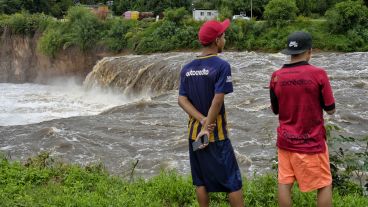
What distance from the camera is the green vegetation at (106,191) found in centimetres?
476

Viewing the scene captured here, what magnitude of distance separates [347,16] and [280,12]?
160 inches

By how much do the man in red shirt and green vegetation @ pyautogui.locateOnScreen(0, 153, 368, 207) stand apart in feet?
2.99

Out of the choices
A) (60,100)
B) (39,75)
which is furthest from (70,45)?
(60,100)

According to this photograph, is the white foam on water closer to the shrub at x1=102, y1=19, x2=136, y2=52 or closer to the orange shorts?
the shrub at x1=102, y1=19, x2=136, y2=52

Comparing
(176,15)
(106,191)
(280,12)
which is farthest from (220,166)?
(176,15)

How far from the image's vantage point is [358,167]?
486 cm

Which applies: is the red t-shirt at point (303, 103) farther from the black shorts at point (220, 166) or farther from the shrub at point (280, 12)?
the shrub at point (280, 12)

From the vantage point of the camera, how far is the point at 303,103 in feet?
11.9

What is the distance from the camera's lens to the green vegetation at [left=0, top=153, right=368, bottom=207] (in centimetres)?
476

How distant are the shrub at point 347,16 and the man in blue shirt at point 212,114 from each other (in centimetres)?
2646

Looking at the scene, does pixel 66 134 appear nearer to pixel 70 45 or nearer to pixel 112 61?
pixel 112 61

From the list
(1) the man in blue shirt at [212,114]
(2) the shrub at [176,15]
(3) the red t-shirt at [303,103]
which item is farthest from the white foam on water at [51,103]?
(3) the red t-shirt at [303,103]

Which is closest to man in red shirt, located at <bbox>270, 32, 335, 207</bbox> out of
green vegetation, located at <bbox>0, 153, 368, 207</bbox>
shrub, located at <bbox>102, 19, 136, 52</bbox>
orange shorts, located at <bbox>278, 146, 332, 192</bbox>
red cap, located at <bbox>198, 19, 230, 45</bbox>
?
orange shorts, located at <bbox>278, 146, 332, 192</bbox>

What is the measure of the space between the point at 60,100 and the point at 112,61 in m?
3.41
